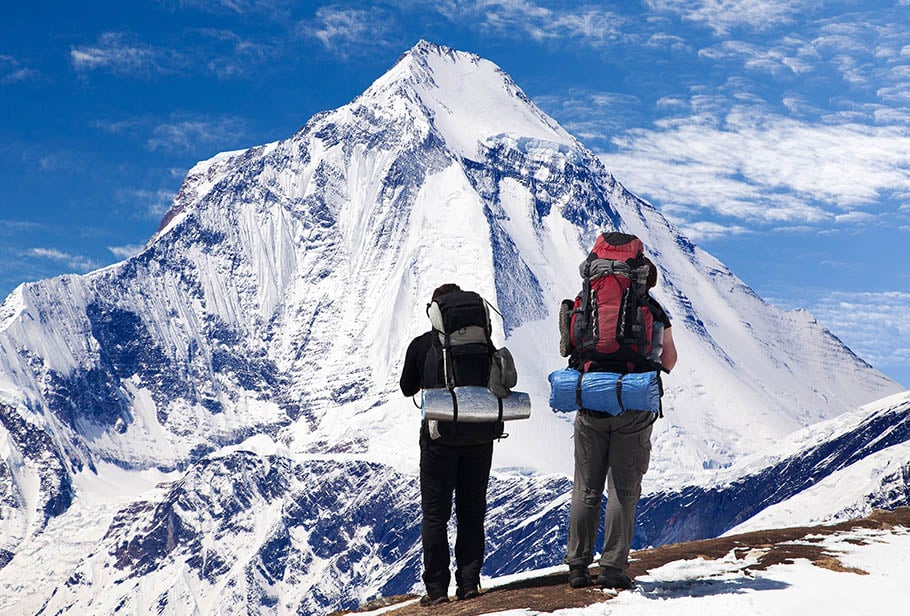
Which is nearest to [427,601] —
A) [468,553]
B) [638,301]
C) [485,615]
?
[468,553]

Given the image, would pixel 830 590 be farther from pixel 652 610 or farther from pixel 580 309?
pixel 580 309

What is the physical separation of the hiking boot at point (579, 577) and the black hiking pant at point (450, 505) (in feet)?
5.39

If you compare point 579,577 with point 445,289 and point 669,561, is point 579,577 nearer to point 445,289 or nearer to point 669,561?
point 669,561

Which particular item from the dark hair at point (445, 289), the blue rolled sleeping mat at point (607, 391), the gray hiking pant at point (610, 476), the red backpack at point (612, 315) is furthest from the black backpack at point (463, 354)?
the gray hiking pant at point (610, 476)

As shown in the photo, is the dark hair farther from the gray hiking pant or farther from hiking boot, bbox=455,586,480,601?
hiking boot, bbox=455,586,480,601

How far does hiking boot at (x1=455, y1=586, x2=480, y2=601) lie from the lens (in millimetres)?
24922

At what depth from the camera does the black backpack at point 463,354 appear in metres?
24.1

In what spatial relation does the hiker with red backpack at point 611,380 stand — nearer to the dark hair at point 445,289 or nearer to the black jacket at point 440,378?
the black jacket at point 440,378

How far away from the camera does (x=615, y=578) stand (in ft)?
77.0

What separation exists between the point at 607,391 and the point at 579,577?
3338 mm

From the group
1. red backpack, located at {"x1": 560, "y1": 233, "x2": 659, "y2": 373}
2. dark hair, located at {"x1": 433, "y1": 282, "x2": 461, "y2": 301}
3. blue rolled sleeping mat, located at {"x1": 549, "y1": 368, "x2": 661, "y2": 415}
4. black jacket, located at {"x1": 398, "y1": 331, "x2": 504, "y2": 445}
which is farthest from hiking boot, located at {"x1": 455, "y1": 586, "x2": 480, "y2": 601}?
dark hair, located at {"x1": 433, "y1": 282, "x2": 461, "y2": 301}

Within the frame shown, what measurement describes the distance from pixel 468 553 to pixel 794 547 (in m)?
6.56

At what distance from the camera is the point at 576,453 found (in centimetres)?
2402

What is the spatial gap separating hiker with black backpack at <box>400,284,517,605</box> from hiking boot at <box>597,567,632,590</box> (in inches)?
88.7
